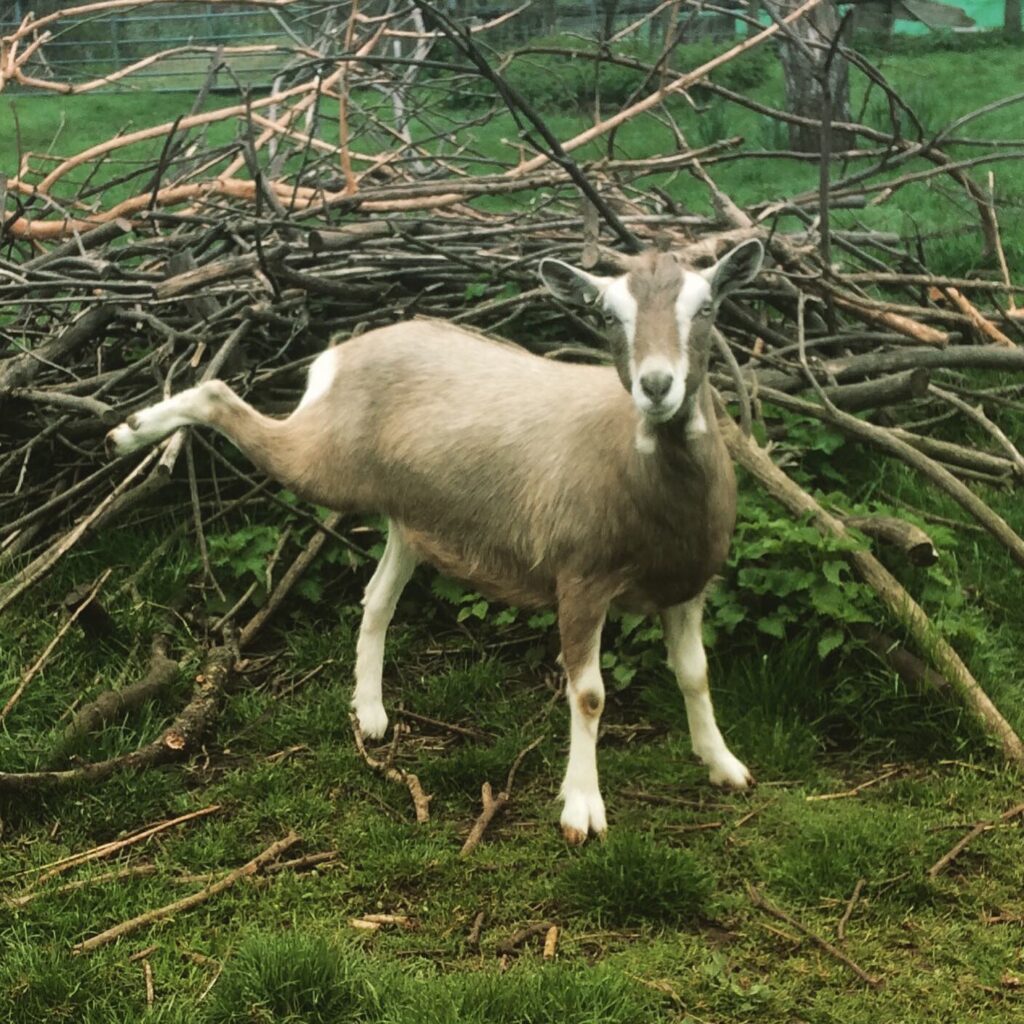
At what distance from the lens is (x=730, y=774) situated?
12.0 feet

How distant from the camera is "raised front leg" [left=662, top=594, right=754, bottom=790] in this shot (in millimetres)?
3639

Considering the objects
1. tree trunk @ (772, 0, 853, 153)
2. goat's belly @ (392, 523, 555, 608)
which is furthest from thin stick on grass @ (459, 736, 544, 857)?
tree trunk @ (772, 0, 853, 153)

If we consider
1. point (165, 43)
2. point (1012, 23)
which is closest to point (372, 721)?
point (165, 43)

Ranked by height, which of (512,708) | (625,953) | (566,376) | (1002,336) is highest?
(566,376)

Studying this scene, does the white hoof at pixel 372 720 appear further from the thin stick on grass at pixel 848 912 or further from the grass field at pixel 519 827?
the thin stick on grass at pixel 848 912

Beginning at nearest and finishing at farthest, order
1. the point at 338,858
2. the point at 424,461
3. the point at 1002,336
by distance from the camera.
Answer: the point at 338,858 → the point at 424,461 → the point at 1002,336

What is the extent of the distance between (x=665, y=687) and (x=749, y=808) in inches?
24.3

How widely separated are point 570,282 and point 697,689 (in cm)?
122

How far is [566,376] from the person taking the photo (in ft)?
12.3

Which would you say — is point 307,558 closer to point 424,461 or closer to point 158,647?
point 158,647

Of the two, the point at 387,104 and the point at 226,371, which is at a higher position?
the point at 387,104

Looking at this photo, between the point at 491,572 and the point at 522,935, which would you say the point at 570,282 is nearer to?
the point at 491,572

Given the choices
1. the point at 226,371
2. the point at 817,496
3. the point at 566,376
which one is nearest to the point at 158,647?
the point at 226,371

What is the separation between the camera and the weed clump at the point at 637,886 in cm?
312
